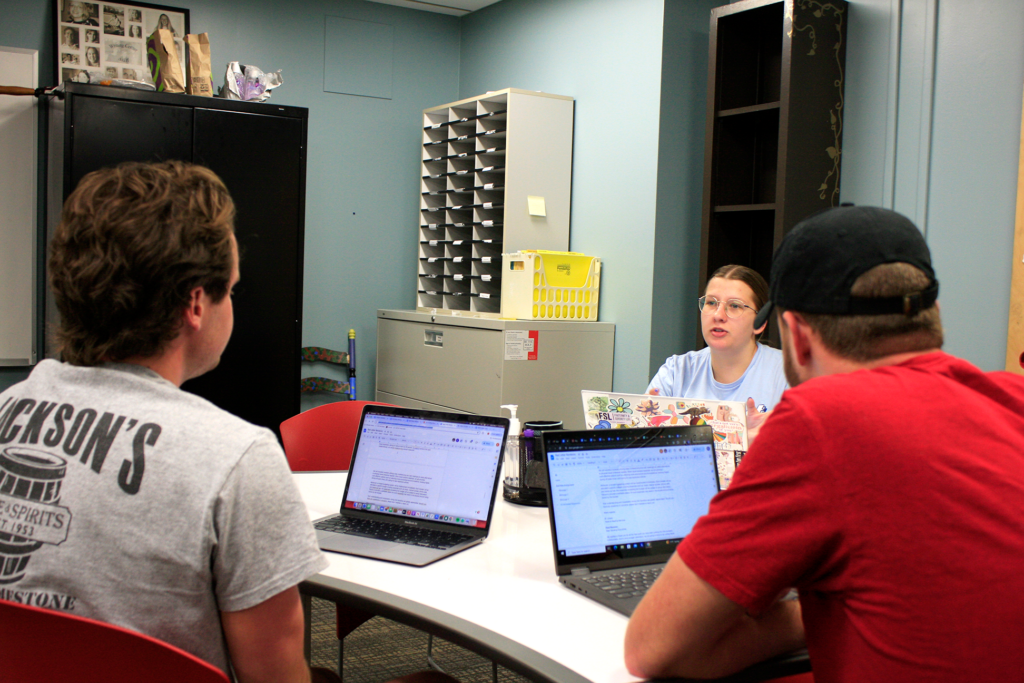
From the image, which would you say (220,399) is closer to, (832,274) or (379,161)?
(379,161)

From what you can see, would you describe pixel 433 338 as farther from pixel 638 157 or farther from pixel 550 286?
pixel 638 157

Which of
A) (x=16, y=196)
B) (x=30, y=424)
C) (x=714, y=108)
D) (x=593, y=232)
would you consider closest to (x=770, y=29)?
(x=714, y=108)

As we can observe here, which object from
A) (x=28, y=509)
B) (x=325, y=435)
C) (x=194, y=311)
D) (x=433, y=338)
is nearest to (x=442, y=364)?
(x=433, y=338)

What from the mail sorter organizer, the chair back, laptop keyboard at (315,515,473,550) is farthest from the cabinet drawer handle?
laptop keyboard at (315,515,473,550)

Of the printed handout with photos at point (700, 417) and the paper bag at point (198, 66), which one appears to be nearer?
the printed handout with photos at point (700, 417)

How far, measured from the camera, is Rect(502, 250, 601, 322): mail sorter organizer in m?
3.76

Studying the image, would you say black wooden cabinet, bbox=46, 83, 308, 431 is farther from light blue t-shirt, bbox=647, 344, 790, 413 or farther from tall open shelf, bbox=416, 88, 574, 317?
light blue t-shirt, bbox=647, 344, 790, 413

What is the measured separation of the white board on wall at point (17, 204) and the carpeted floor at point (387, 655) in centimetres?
218

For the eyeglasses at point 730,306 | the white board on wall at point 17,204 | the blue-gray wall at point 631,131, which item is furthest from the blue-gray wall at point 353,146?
the eyeglasses at point 730,306

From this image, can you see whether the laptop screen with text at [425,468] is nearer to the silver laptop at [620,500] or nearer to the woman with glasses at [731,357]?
the silver laptop at [620,500]

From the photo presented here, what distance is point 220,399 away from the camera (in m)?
3.75

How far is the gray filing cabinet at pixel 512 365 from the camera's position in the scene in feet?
12.0

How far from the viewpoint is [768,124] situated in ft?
11.3

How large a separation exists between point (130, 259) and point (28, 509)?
1.09ft
